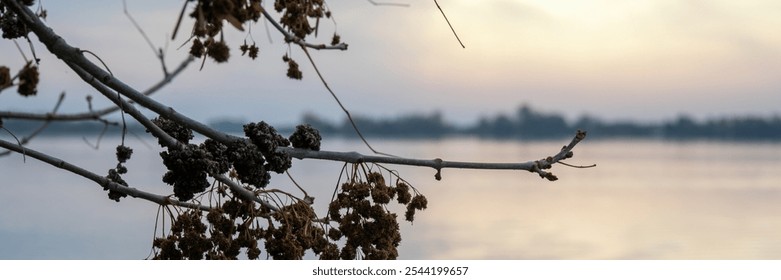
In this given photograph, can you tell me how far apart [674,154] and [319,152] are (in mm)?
58384

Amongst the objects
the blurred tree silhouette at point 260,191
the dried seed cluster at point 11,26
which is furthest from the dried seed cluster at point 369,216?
the dried seed cluster at point 11,26

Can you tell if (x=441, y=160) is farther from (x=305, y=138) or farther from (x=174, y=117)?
(x=174, y=117)

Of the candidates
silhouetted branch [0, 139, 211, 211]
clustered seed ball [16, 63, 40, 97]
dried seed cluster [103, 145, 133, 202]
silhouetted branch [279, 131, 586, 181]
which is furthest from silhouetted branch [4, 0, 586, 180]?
clustered seed ball [16, 63, 40, 97]

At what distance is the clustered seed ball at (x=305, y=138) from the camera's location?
418 centimetres

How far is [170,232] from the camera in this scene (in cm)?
436

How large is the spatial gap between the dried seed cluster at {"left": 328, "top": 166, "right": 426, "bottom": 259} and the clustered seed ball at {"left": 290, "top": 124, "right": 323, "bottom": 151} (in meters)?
0.22

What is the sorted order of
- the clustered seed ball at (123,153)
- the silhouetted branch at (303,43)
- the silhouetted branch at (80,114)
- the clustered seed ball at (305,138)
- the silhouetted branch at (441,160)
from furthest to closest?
the clustered seed ball at (123,153)
the clustered seed ball at (305,138)
the silhouetted branch at (441,160)
the silhouetted branch at (303,43)
the silhouetted branch at (80,114)

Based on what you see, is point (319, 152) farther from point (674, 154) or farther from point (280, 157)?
point (674, 154)

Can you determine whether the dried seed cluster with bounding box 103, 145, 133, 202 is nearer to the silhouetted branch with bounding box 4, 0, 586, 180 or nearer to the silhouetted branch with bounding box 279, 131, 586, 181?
the silhouetted branch with bounding box 4, 0, 586, 180

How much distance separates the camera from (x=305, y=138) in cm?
418

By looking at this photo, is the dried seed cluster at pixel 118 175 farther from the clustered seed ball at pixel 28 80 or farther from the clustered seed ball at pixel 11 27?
the clustered seed ball at pixel 28 80

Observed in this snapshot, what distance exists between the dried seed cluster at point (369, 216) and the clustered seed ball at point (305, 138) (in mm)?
218
